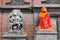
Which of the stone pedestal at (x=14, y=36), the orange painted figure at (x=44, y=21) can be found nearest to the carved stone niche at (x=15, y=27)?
the stone pedestal at (x=14, y=36)

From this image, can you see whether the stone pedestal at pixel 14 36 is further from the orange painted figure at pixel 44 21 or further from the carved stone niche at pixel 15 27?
the orange painted figure at pixel 44 21

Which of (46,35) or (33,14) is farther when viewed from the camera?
(33,14)

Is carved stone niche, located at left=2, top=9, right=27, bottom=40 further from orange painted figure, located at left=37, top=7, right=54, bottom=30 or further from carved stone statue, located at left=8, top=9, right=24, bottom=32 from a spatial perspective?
orange painted figure, located at left=37, top=7, right=54, bottom=30

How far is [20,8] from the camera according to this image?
13.6 metres

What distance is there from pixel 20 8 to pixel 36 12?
768mm

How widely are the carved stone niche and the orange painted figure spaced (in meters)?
0.74

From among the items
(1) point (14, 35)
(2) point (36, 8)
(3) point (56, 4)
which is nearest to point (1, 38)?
(1) point (14, 35)

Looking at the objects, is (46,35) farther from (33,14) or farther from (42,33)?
(33,14)

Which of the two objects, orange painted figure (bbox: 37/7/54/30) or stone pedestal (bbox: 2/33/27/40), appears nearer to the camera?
stone pedestal (bbox: 2/33/27/40)

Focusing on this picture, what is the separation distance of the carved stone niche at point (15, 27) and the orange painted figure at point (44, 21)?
0.74 metres

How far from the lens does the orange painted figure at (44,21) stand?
12.5 metres

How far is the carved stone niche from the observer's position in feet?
40.4

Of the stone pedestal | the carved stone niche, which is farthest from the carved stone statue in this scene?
the stone pedestal

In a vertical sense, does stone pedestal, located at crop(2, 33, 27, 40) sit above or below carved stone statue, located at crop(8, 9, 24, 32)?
below
